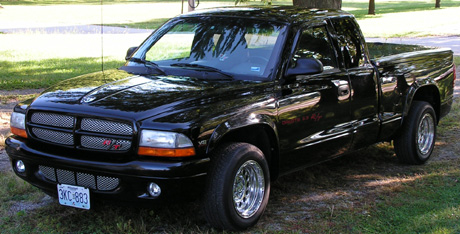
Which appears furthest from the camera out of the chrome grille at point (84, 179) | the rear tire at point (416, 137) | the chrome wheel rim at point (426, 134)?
the chrome wheel rim at point (426, 134)

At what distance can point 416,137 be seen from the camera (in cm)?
639

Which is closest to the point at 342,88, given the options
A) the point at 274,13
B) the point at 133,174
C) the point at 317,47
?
the point at 317,47

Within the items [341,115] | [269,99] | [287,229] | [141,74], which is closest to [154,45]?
[141,74]

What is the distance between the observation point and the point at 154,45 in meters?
5.62

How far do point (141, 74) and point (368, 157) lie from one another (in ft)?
10.4

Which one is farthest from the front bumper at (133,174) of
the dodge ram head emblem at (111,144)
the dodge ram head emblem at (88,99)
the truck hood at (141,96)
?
the dodge ram head emblem at (88,99)

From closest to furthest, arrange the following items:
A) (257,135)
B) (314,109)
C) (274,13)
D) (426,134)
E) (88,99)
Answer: (88,99)
(257,135)
(314,109)
(274,13)
(426,134)

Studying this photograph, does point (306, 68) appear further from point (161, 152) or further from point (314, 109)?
point (161, 152)

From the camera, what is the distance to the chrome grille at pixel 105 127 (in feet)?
12.9

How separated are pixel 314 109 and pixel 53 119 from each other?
7.12ft

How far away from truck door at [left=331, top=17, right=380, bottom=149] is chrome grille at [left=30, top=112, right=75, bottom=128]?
2.63 m

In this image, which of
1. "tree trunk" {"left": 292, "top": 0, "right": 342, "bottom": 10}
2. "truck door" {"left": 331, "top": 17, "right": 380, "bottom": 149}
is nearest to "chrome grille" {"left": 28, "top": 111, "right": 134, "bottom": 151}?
"truck door" {"left": 331, "top": 17, "right": 380, "bottom": 149}

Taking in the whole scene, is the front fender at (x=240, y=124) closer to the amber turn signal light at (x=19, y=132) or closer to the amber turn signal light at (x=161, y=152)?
the amber turn signal light at (x=161, y=152)

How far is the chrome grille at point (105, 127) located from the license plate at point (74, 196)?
44 centimetres
